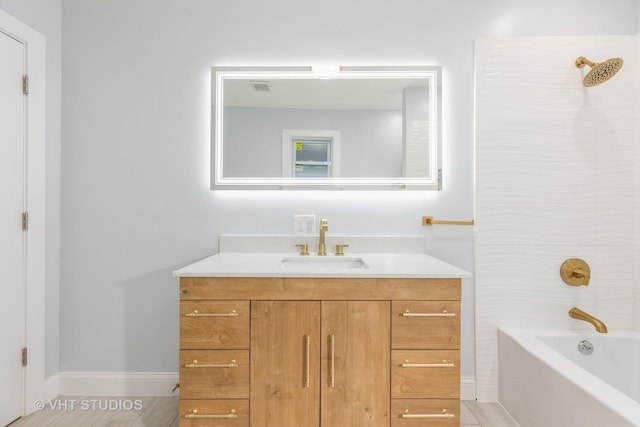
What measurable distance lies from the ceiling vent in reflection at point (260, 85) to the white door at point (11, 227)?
3.77 ft

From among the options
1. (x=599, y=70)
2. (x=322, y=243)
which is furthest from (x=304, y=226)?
(x=599, y=70)

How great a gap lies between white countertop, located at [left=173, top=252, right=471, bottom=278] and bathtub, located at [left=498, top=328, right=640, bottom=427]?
57 centimetres

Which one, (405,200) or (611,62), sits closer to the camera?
(611,62)

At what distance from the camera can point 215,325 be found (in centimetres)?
145

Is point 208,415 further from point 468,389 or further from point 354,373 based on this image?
point 468,389

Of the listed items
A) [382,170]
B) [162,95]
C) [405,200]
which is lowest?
[405,200]

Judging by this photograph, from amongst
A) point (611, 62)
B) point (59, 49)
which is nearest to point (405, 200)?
point (611, 62)

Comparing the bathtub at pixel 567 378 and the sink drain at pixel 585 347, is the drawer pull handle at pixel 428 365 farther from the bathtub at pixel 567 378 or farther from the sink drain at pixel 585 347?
the sink drain at pixel 585 347

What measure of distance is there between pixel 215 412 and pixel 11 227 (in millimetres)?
1348

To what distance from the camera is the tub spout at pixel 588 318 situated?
1.76 meters

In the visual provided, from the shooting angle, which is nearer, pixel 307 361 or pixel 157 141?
pixel 307 361

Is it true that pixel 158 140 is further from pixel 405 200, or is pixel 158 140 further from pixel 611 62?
pixel 611 62

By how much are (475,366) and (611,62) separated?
1690 mm

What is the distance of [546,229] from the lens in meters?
1.95
